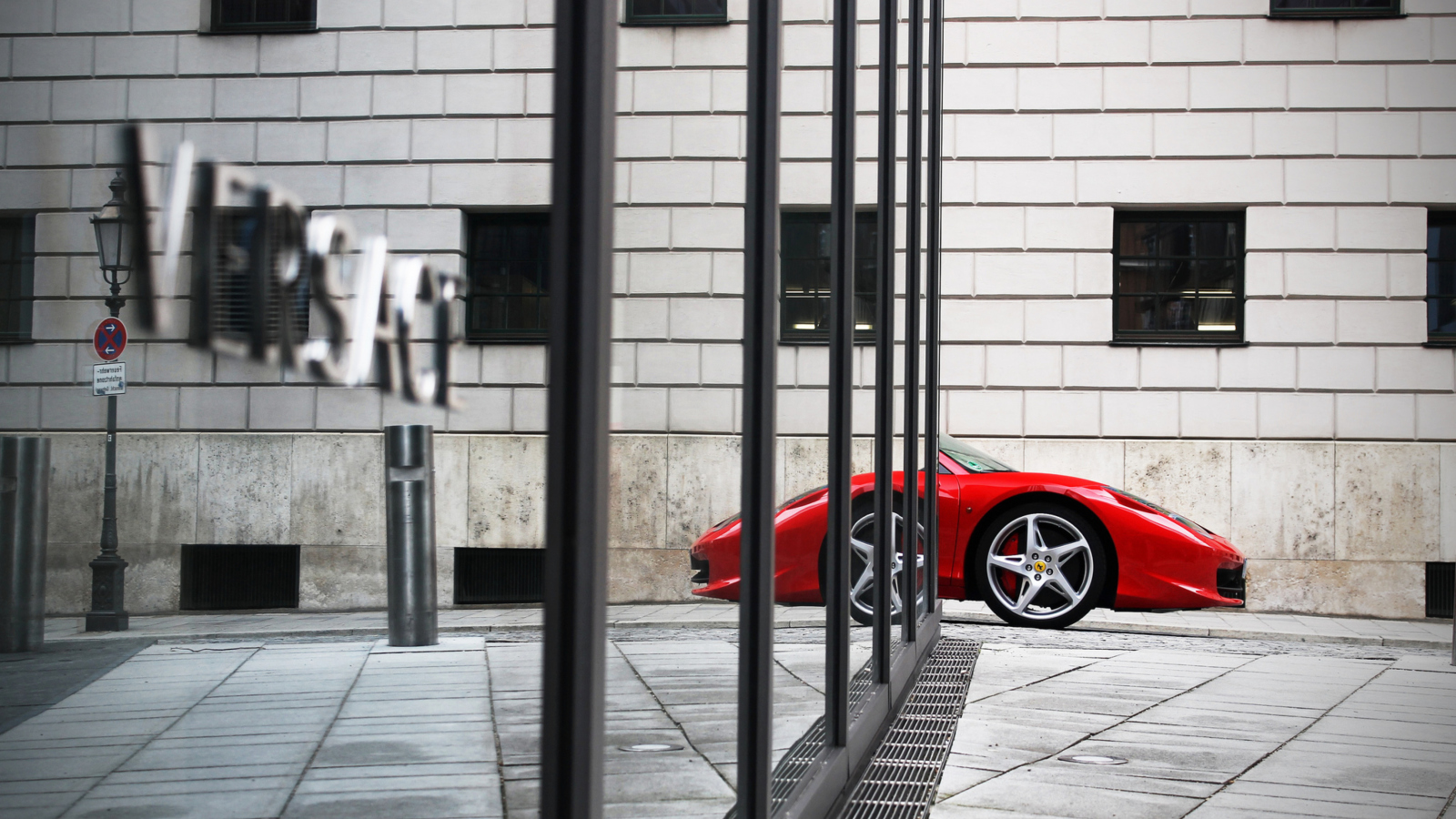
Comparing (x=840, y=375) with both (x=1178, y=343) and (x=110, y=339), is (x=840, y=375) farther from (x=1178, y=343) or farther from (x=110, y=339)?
(x=1178, y=343)

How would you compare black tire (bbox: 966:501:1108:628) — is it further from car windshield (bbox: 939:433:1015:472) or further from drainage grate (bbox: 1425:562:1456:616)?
drainage grate (bbox: 1425:562:1456:616)

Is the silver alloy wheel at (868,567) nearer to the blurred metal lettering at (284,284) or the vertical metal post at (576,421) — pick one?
the vertical metal post at (576,421)

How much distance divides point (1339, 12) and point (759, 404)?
10.2m

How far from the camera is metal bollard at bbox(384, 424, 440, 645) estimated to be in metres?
0.83

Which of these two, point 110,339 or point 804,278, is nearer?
point 110,339

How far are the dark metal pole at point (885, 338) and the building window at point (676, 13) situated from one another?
6.89ft

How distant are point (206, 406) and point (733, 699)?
153 centimetres

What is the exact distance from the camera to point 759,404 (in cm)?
218

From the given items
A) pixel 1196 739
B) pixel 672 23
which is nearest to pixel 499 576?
pixel 672 23

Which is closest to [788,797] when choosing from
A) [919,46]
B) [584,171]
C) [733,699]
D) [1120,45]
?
[733,699]

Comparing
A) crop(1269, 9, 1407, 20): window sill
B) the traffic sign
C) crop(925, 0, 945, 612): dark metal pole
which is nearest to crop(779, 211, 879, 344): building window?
the traffic sign

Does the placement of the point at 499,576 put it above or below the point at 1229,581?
above

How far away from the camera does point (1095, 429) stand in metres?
10.4

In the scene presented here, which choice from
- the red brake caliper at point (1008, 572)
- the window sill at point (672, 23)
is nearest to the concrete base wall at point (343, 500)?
the window sill at point (672, 23)
